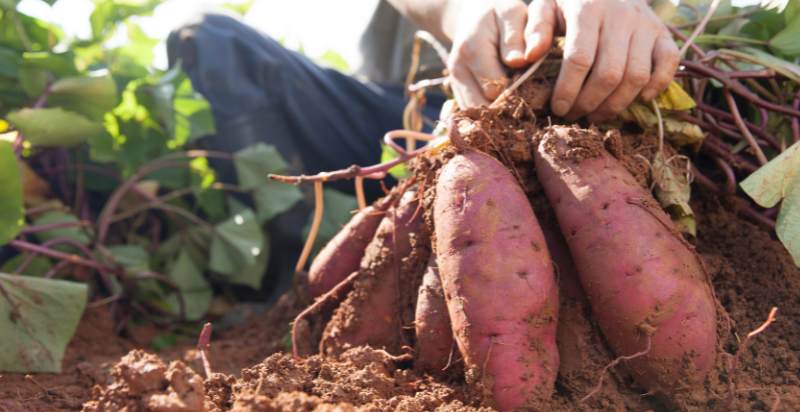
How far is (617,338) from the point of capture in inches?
46.2

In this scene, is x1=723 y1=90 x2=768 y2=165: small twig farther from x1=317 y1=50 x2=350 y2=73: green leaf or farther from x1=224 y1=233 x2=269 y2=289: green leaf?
x1=317 y1=50 x2=350 y2=73: green leaf

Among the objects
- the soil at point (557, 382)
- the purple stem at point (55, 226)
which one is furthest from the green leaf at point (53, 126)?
the soil at point (557, 382)

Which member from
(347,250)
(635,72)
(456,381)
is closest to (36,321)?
(347,250)

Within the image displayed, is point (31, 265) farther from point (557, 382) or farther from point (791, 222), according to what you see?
point (791, 222)

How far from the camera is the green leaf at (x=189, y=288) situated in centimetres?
237

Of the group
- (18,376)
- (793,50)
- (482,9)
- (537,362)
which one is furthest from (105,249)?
(793,50)

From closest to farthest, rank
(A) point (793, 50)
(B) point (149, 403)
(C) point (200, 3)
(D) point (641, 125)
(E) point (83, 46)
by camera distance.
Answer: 1. (B) point (149, 403)
2. (D) point (641, 125)
3. (A) point (793, 50)
4. (E) point (83, 46)
5. (C) point (200, 3)

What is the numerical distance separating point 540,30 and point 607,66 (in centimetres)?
15

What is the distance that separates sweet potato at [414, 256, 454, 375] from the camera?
4.04 ft

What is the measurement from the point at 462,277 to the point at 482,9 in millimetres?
599

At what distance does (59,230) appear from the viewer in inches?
88.8

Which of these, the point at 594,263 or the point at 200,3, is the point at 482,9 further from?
the point at 200,3

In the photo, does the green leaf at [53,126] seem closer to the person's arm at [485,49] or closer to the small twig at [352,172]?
the small twig at [352,172]

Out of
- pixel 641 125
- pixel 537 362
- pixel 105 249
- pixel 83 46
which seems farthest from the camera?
pixel 83 46
